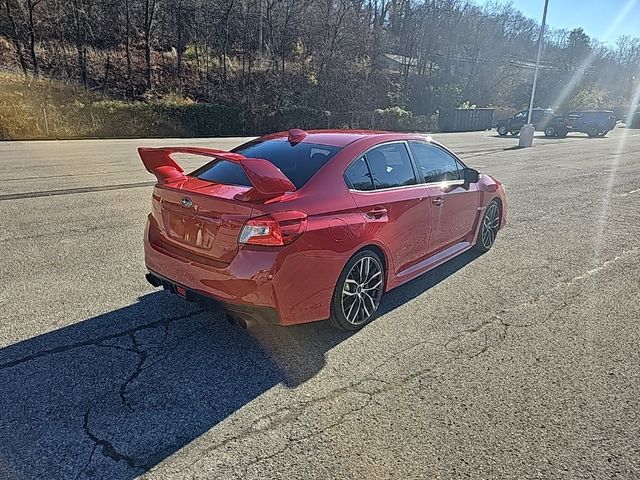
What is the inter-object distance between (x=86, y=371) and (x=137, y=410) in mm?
599

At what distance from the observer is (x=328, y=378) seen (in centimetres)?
315

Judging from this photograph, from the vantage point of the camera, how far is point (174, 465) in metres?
2.37

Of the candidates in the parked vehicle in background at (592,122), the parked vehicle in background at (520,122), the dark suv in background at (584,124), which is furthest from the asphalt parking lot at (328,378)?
the parked vehicle in background at (592,122)

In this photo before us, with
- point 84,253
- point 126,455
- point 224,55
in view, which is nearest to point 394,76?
point 224,55

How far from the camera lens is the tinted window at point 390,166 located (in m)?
3.99

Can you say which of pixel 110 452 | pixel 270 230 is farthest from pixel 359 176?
pixel 110 452

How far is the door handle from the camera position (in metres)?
3.74

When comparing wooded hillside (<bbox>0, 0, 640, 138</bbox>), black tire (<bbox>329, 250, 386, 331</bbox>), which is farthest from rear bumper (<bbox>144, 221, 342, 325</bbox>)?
wooded hillside (<bbox>0, 0, 640, 138</bbox>)

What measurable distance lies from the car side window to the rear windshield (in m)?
1.07

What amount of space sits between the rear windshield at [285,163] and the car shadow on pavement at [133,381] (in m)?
1.15

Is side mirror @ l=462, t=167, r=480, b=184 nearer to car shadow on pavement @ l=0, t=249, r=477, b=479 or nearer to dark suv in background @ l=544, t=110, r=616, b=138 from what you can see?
car shadow on pavement @ l=0, t=249, r=477, b=479

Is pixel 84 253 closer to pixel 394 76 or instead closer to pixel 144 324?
pixel 144 324

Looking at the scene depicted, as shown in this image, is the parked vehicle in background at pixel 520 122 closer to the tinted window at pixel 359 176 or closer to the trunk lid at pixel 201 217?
the tinted window at pixel 359 176

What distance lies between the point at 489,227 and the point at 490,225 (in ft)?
0.11
